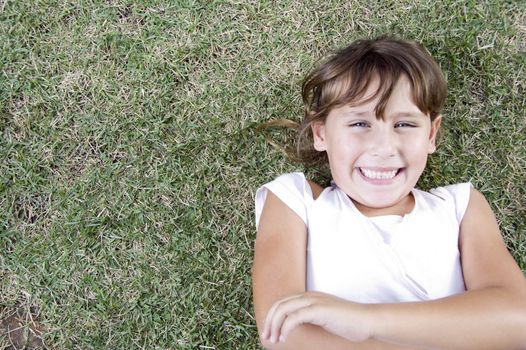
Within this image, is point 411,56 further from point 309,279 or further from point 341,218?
point 309,279

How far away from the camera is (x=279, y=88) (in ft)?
8.65

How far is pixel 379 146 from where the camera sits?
1989 millimetres

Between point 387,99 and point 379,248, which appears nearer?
point 387,99

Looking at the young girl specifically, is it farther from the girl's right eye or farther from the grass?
the grass

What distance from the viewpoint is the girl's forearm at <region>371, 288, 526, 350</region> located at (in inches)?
70.8

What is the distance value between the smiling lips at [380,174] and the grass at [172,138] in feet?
1.67

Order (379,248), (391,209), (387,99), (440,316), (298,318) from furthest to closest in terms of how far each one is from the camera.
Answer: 1. (391,209)
2. (379,248)
3. (387,99)
4. (440,316)
5. (298,318)

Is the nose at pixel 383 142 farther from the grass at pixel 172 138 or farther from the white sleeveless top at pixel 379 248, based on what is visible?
the grass at pixel 172 138

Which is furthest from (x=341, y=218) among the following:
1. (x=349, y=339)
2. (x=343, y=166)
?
(x=349, y=339)

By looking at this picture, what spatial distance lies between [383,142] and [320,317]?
66 centimetres

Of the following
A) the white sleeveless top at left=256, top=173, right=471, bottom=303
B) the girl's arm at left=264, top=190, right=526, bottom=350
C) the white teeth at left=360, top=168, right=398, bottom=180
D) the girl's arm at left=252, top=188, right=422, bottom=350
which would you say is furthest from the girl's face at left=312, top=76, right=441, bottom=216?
the girl's arm at left=264, top=190, right=526, bottom=350

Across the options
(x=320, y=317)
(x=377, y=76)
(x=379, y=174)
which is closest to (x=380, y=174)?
(x=379, y=174)

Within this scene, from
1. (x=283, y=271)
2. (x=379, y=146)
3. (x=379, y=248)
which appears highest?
(x=379, y=146)

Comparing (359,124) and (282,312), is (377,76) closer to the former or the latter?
(359,124)
